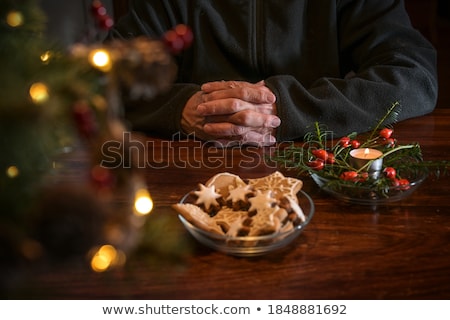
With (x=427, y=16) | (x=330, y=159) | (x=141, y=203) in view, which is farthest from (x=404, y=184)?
(x=427, y=16)

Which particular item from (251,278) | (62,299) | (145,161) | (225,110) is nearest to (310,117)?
(225,110)

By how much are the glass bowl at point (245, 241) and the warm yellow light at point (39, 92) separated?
0.40m

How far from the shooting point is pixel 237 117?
1.26 meters

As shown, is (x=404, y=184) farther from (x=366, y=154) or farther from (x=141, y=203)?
(x=141, y=203)

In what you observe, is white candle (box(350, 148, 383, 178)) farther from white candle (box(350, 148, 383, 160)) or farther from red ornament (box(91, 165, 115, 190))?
red ornament (box(91, 165, 115, 190))

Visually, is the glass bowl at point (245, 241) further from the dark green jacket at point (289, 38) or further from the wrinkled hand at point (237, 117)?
the dark green jacket at point (289, 38)

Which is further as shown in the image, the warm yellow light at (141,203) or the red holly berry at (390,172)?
the red holly berry at (390,172)

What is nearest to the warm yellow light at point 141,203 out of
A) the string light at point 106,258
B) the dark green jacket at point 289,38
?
the string light at point 106,258

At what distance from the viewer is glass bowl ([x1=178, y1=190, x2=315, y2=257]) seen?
79 cm

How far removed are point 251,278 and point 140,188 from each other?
31cm

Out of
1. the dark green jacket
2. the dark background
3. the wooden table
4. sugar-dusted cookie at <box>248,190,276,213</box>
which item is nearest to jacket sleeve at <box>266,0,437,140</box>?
the dark green jacket

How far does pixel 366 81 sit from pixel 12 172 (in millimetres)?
1033

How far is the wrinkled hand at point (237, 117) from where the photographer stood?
4.13ft

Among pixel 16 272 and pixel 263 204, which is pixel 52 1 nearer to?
pixel 263 204
